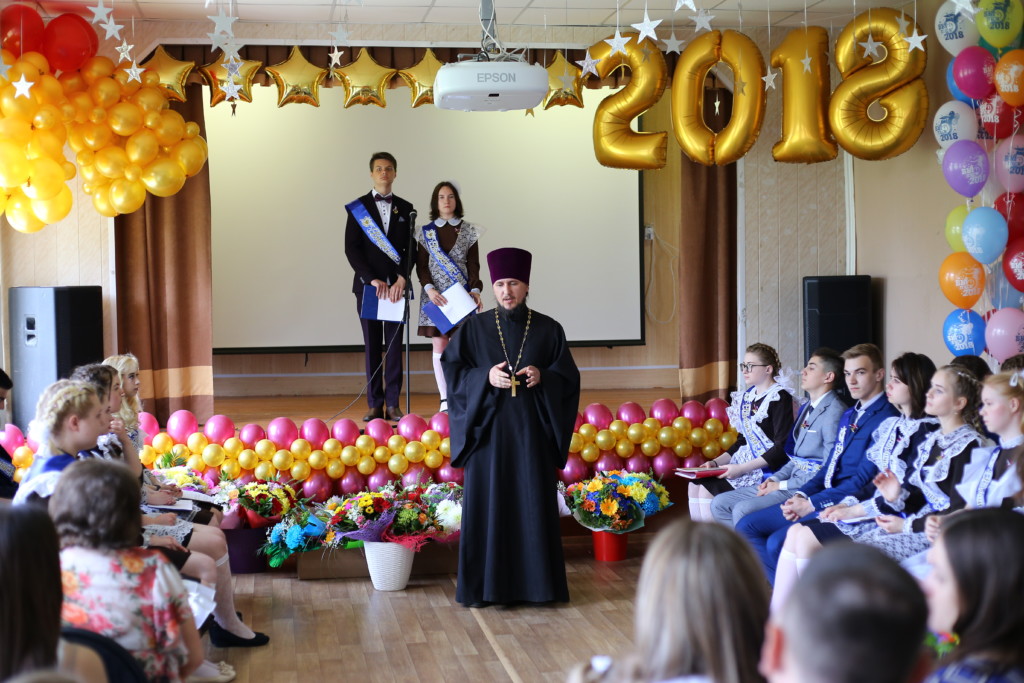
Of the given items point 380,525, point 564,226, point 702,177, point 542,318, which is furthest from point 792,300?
point 380,525

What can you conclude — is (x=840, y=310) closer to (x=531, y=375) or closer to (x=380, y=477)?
(x=380, y=477)

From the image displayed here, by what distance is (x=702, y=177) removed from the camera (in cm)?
796

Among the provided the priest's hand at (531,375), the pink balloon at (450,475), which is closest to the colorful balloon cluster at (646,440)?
the pink balloon at (450,475)

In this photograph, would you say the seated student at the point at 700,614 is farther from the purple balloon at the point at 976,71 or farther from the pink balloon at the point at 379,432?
the purple balloon at the point at 976,71

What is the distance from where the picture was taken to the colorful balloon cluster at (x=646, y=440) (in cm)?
572

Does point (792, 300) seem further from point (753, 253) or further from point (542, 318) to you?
point (542, 318)

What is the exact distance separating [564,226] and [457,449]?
4.85 meters

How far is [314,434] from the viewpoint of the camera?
5.57 m

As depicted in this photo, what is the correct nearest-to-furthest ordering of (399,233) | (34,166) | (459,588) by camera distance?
(459,588), (34,166), (399,233)

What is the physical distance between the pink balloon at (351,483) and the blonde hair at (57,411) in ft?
7.46

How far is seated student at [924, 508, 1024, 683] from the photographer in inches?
68.4

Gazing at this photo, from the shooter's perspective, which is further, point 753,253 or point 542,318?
point 753,253

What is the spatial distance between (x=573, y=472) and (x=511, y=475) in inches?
44.8

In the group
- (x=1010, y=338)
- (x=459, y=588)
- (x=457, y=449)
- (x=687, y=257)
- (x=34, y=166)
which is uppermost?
(x=34, y=166)
